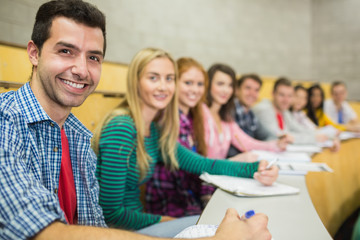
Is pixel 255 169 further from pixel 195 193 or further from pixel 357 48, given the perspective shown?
pixel 357 48

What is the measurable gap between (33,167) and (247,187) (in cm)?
65

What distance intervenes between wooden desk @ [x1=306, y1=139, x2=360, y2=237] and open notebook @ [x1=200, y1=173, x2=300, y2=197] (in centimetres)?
11

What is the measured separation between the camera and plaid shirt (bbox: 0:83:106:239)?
0.43 metres

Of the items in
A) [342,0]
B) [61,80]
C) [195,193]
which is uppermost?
[342,0]

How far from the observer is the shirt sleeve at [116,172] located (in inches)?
36.7

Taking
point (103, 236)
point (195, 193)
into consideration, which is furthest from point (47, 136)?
point (195, 193)

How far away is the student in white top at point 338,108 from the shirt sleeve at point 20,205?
4.02 meters

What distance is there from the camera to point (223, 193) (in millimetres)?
868

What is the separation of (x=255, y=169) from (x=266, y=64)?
Result: 4244 mm

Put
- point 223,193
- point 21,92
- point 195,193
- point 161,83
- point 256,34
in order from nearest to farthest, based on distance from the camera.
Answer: point 21,92 → point 223,193 → point 161,83 → point 195,193 → point 256,34

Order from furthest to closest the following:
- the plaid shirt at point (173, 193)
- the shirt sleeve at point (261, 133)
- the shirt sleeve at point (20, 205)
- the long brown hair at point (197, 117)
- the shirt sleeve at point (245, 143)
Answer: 1. the shirt sleeve at point (261, 133)
2. the shirt sleeve at point (245, 143)
3. the long brown hair at point (197, 117)
4. the plaid shirt at point (173, 193)
5. the shirt sleeve at point (20, 205)

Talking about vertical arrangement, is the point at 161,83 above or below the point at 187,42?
below

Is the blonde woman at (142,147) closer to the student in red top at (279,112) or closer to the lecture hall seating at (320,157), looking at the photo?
the lecture hall seating at (320,157)

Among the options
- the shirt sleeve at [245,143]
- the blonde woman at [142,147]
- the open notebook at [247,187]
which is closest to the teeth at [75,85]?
the blonde woman at [142,147]
